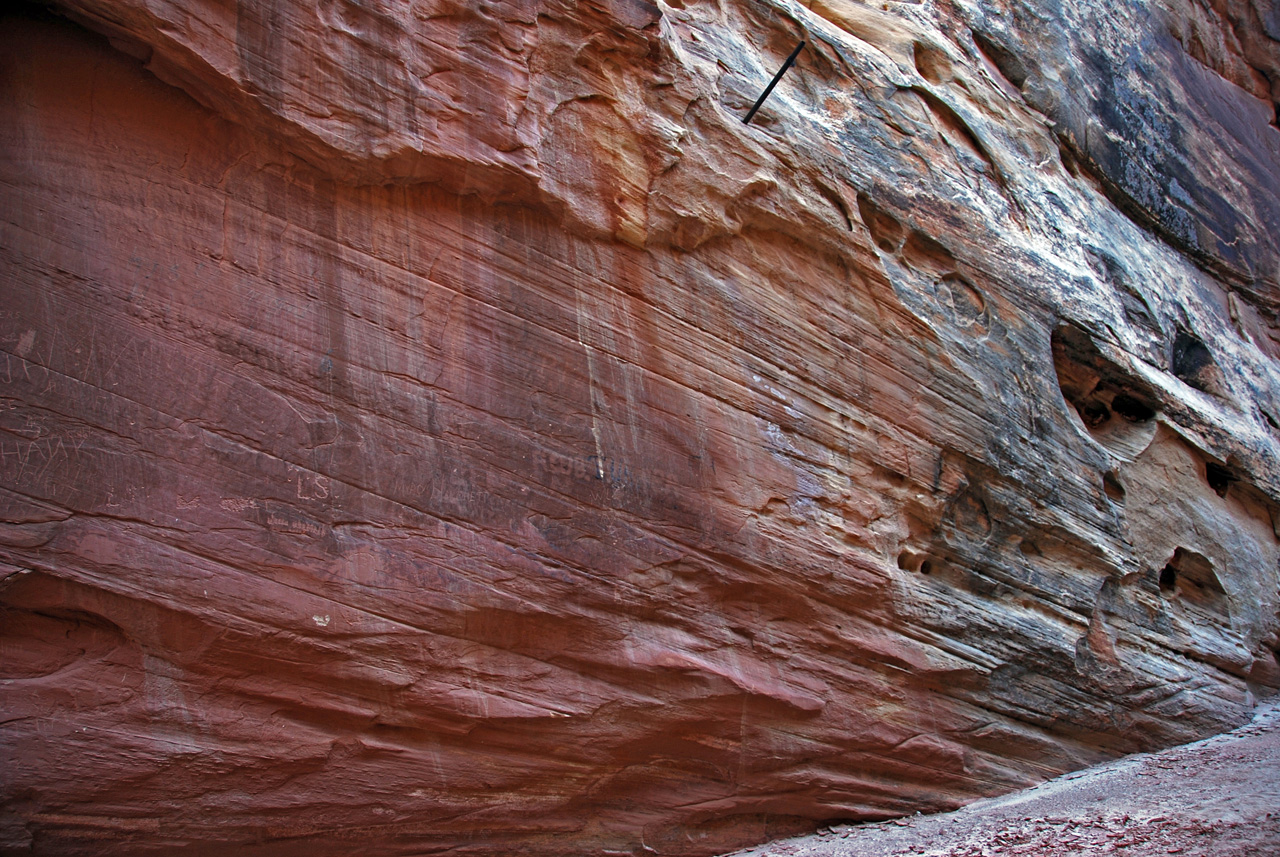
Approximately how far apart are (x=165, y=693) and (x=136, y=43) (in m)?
4.01

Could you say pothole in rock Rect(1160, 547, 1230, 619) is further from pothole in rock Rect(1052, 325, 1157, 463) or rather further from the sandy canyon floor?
the sandy canyon floor

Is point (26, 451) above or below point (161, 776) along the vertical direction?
above

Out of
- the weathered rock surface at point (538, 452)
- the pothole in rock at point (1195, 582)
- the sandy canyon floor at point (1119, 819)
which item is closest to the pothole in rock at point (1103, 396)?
the weathered rock surface at point (538, 452)

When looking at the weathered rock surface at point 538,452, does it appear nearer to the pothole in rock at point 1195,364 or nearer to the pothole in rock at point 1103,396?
the pothole in rock at point 1103,396

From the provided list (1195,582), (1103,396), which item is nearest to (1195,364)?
(1103,396)

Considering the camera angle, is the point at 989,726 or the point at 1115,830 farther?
the point at 989,726

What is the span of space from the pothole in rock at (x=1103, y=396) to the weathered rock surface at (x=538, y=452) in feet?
0.24

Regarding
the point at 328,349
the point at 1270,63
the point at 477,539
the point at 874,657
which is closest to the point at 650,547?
the point at 477,539

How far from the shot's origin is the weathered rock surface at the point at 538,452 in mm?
5199

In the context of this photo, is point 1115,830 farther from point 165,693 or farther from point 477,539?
point 165,693

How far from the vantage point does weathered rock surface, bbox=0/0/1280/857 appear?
5.20 m

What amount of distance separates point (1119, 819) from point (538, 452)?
191 inches

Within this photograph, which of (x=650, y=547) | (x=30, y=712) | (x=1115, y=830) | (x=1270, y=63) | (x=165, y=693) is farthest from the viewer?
(x=1270, y=63)

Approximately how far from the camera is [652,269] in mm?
6965
